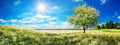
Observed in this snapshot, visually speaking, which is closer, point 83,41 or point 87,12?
point 83,41

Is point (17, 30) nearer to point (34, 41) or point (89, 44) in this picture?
point (34, 41)

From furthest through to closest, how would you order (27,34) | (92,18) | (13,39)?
(92,18)
(27,34)
(13,39)

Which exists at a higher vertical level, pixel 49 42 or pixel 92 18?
pixel 92 18

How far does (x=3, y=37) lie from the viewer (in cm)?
1828

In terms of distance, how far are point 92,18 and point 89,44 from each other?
9826 millimetres

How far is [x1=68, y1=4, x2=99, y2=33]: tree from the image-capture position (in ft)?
91.6

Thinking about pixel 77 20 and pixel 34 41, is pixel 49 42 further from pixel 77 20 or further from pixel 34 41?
pixel 77 20

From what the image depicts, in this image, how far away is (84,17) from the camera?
27.8 m

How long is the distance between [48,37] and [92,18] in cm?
953

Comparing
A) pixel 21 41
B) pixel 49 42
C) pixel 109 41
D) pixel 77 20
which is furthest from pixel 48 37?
pixel 77 20

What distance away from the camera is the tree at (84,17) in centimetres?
2792

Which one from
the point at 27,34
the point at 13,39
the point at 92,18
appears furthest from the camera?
the point at 92,18

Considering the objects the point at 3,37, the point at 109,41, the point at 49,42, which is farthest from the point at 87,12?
the point at 3,37

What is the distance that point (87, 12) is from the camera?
28.4 meters
